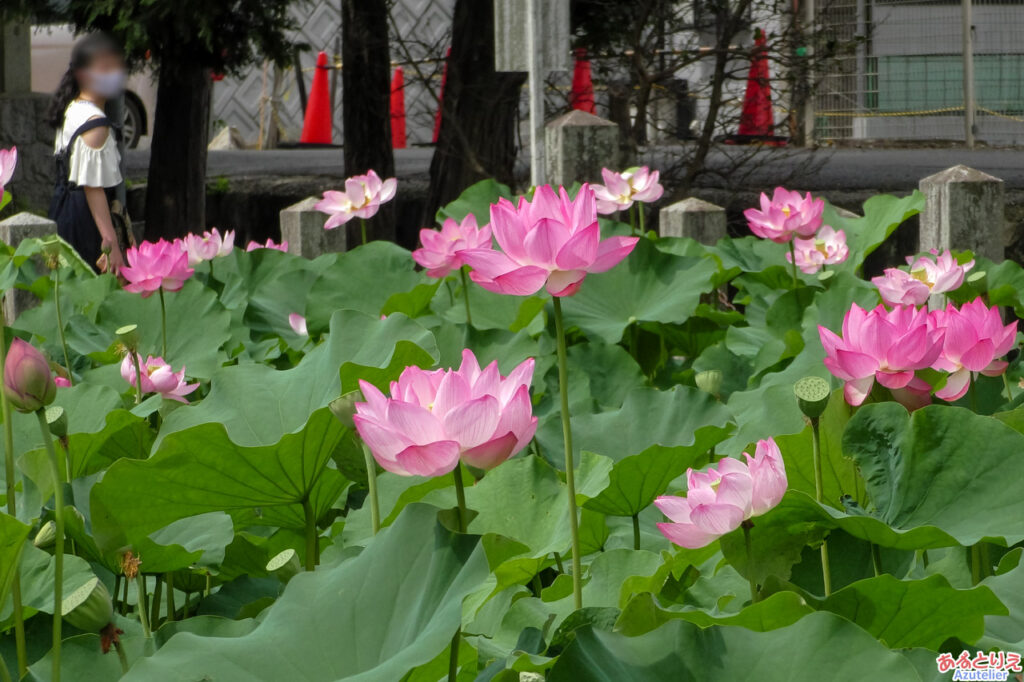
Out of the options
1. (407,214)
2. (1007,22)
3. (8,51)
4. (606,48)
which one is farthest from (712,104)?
(1007,22)

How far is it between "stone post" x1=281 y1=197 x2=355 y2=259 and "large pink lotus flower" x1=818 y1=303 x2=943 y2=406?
189 centimetres

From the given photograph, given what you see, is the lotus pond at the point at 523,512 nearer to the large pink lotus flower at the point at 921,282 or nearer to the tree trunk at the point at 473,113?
the large pink lotus flower at the point at 921,282

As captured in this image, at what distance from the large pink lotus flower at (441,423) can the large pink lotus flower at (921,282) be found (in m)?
0.79

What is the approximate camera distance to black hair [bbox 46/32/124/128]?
3.27 meters

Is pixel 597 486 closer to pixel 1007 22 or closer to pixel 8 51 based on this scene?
pixel 8 51

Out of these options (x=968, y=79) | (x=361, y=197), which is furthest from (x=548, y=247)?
(x=968, y=79)

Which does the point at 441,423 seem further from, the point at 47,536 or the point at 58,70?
A: the point at 58,70

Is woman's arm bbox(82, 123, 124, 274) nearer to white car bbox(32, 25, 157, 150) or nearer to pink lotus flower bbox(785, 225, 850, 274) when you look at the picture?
pink lotus flower bbox(785, 225, 850, 274)

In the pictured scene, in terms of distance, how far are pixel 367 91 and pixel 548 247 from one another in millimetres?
4409

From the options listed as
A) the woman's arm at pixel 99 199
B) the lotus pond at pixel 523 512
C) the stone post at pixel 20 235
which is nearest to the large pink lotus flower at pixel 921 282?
the lotus pond at pixel 523 512

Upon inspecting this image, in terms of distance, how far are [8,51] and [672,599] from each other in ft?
20.1

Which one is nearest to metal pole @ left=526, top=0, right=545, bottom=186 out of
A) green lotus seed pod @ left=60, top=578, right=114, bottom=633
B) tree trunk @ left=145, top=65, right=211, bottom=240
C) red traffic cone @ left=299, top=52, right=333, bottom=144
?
green lotus seed pod @ left=60, top=578, right=114, bottom=633

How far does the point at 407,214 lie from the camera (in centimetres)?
549

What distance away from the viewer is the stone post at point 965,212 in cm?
216
